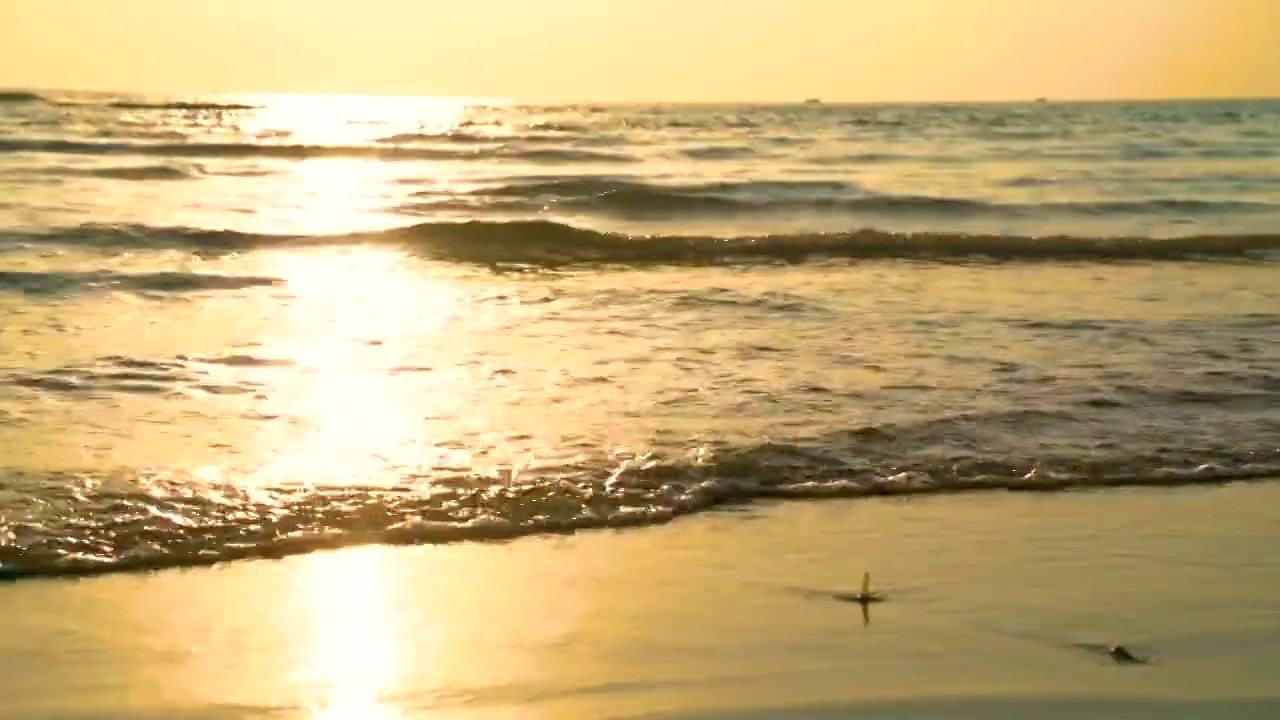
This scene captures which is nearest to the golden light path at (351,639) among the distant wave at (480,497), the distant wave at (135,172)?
the distant wave at (480,497)

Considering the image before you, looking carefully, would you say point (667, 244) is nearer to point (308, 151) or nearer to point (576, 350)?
point (576, 350)

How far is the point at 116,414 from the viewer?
7301 millimetres

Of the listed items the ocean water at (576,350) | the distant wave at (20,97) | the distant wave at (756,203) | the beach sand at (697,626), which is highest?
the distant wave at (20,97)

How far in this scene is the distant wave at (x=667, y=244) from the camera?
15.0 metres

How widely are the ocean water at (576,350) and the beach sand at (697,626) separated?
16.5 inches

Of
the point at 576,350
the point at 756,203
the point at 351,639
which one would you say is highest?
the point at 756,203

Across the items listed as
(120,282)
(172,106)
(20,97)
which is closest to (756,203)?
(120,282)

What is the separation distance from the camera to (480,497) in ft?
20.1

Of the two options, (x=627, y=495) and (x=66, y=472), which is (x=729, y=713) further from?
(x=66, y=472)

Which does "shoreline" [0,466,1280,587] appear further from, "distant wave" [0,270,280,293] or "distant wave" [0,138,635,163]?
"distant wave" [0,138,635,163]

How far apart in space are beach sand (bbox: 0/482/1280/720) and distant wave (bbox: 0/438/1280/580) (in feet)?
0.57

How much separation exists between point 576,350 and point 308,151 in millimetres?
20308

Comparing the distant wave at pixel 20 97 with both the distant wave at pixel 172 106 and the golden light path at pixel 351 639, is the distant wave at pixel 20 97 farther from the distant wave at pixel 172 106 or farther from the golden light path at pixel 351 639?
the golden light path at pixel 351 639

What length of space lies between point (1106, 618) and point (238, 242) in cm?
1234
